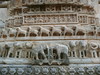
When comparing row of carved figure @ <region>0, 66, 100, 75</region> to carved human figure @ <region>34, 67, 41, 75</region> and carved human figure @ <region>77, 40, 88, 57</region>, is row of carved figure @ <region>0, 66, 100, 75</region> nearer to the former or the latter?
carved human figure @ <region>34, 67, 41, 75</region>

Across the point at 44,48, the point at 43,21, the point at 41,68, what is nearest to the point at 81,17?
the point at 43,21

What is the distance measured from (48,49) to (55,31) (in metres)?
1.51

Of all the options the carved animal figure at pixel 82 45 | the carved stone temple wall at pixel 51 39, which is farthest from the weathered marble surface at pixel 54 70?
the carved animal figure at pixel 82 45

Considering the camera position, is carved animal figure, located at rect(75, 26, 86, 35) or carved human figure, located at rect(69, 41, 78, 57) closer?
carved human figure, located at rect(69, 41, 78, 57)

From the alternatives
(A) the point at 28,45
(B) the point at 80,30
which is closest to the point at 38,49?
(A) the point at 28,45

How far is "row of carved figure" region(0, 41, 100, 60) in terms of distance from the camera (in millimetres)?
10422

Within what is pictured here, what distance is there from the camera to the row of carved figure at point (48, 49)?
10.4 meters

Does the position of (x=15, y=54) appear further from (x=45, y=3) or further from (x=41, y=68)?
(x=45, y=3)

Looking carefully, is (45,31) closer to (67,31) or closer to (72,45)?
(67,31)

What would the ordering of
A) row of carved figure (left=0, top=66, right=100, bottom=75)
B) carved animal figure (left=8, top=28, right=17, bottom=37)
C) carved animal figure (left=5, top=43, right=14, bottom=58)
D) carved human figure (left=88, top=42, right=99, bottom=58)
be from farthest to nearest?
1. carved animal figure (left=8, top=28, right=17, bottom=37)
2. carved animal figure (left=5, top=43, right=14, bottom=58)
3. carved human figure (left=88, top=42, right=99, bottom=58)
4. row of carved figure (left=0, top=66, right=100, bottom=75)

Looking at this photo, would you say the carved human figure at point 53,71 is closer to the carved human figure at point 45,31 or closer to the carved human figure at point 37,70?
the carved human figure at point 37,70

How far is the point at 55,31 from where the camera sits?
11.7 meters

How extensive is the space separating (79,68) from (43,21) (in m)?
3.93

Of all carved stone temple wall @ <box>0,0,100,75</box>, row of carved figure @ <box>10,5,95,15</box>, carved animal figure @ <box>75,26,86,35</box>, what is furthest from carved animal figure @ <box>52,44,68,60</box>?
row of carved figure @ <box>10,5,95,15</box>
